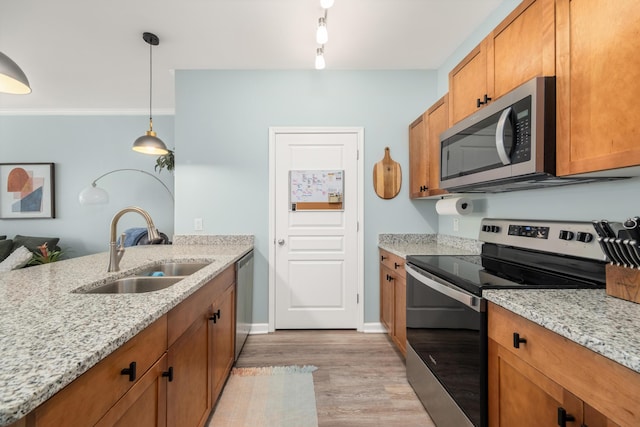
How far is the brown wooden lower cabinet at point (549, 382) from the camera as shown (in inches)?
26.5

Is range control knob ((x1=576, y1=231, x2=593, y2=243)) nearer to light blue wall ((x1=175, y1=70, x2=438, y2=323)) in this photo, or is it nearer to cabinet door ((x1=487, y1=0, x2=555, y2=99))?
cabinet door ((x1=487, y1=0, x2=555, y2=99))

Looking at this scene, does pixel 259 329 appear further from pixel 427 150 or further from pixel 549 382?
pixel 549 382

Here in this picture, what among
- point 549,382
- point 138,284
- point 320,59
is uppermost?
point 320,59

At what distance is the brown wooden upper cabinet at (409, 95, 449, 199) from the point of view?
2.29 m

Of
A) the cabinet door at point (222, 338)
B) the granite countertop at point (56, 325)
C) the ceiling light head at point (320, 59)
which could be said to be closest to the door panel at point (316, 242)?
the ceiling light head at point (320, 59)

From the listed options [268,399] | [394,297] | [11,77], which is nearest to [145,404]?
[268,399]

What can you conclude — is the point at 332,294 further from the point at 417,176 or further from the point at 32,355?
the point at 32,355

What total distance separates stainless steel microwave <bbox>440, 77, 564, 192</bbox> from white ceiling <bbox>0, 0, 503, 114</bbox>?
1.11 metres

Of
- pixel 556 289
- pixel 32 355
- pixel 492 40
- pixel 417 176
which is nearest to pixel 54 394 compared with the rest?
pixel 32 355

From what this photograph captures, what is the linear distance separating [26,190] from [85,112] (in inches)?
54.8

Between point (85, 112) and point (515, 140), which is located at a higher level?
point (85, 112)

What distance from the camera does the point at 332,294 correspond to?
2959 mm

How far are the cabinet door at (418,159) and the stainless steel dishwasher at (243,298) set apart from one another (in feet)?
5.40

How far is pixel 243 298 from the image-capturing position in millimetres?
2488
